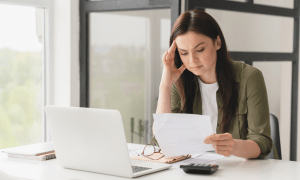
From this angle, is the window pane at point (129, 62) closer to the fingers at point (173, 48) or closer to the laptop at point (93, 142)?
the fingers at point (173, 48)

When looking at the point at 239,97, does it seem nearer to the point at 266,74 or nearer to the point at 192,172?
the point at 192,172

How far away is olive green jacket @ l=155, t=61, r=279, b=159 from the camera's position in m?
1.51

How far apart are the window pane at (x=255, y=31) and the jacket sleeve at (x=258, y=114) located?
38.6 inches

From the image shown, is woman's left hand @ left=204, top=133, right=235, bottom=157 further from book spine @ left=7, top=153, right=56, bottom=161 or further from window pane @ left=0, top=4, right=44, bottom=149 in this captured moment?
window pane @ left=0, top=4, right=44, bottom=149

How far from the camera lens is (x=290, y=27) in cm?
318

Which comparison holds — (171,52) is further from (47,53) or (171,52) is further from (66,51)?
(47,53)

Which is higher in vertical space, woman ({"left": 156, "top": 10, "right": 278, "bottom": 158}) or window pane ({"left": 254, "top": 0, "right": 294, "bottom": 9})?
window pane ({"left": 254, "top": 0, "right": 294, "bottom": 9})

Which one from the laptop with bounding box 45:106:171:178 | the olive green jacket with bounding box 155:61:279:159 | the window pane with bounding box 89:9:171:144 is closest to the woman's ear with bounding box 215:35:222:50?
the olive green jacket with bounding box 155:61:279:159

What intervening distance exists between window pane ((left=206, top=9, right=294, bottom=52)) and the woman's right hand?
0.82m

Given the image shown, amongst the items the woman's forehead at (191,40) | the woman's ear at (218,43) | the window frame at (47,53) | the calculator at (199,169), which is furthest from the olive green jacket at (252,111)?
the window frame at (47,53)

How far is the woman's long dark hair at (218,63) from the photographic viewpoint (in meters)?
1.59

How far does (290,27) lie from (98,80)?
1.70 m

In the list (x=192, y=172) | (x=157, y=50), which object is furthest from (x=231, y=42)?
(x=192, y=172)

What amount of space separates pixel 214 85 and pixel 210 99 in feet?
0.23
